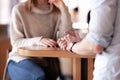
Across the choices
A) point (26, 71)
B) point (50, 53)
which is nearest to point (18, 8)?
point (26, 71)

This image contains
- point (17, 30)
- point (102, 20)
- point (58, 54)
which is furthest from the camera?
point (17, 30)

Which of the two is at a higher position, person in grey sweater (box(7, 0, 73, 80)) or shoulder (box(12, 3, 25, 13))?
shoulder (box(12, 3, 25, 13))

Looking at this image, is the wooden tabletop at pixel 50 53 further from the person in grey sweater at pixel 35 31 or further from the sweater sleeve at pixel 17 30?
the sweater sleeve at pixel 17 30

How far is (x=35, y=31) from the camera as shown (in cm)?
205

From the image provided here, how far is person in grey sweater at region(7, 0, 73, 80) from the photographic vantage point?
1.87m

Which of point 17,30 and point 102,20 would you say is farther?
point 17,30

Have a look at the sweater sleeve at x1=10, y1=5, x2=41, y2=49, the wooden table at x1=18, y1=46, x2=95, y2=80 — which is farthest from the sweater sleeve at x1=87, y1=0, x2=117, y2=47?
the sweater sleeve at x1=10, y1=5, x2=41, y2=49

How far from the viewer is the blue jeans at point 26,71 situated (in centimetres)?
180

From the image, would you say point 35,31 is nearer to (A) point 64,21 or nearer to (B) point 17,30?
(B) point 17,30

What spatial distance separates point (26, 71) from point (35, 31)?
0.37 m

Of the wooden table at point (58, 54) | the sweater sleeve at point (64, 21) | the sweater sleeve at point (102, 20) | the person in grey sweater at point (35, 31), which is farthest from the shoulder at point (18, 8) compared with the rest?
the sweater sleeve at point (102, 20)

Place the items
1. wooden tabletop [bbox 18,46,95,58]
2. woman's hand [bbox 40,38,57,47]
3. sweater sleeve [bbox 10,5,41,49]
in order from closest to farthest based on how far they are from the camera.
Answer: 1. wooden tabletop [bbox 18,46,95,58]
2. woman's hand [bbox 40,38,57,47]
3. sweater sleeve [bbox 10,5,41,49]

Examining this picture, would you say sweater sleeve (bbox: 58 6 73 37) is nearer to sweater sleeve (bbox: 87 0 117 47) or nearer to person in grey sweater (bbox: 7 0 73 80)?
person in grey sweater (bbox: 7 0 73 80)

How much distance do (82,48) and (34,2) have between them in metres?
1.11
